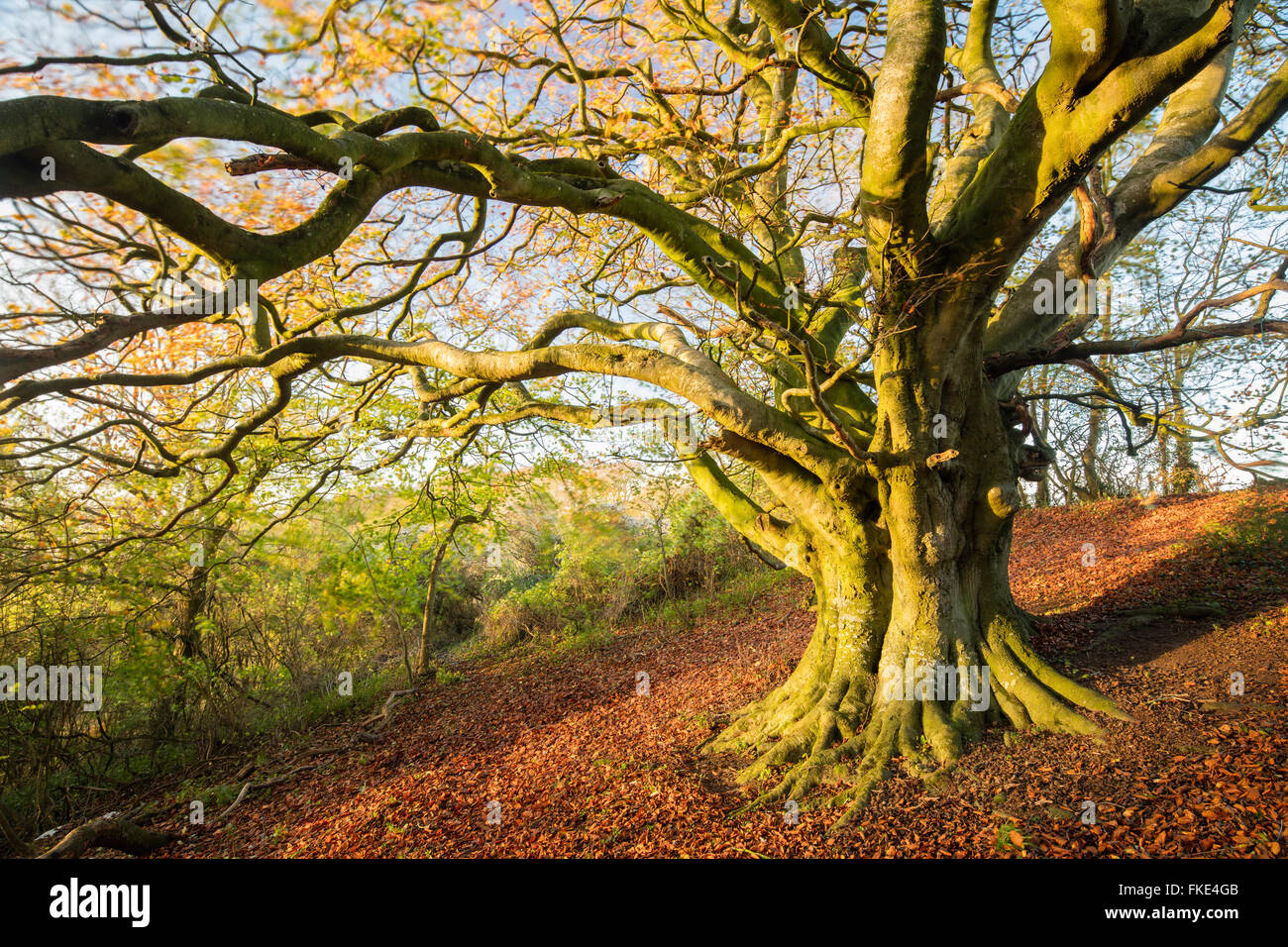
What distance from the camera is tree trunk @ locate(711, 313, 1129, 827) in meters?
4.09

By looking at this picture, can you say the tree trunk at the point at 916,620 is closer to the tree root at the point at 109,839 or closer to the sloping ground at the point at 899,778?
the sloping ground at the point at 899,778

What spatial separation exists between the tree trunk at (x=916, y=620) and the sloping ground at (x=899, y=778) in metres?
0.33

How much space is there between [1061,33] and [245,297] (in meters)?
4.51

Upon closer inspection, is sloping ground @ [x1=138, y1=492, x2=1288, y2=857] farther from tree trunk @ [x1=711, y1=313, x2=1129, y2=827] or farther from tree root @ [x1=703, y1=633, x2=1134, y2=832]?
tree trunk @ [x1=711, y1=313, x2=1129, y2=827]

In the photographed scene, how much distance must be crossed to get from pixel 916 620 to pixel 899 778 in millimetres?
1179

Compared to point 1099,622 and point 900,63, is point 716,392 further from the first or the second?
point 1099,622

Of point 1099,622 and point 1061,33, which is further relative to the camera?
point 1099,622

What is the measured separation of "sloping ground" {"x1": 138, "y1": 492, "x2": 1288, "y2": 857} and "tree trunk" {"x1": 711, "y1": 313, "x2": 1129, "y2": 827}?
33 cm

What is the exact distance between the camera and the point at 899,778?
383 cm

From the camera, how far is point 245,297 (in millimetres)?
3006

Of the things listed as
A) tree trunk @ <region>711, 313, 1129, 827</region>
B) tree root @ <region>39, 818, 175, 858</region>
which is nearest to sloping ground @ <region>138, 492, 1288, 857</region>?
tree trunk @ <region>711, 313, 1129, 827</region>

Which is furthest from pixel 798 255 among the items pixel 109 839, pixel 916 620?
pixel 109 839

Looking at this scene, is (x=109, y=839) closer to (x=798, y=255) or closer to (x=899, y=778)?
(x=899, y=778)
